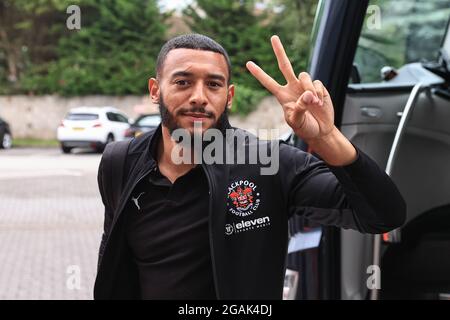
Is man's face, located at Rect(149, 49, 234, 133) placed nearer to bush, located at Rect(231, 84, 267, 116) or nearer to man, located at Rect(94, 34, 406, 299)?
man, located at Rect(94, 34, 406, 299)

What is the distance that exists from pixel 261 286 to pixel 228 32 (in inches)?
890

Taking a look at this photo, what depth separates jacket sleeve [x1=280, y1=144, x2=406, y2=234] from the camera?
1.41m

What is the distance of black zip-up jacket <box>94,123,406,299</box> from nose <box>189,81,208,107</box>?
0.16 meters

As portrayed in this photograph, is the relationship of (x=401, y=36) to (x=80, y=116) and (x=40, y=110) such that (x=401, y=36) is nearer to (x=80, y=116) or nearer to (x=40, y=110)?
(x=80, y=116)

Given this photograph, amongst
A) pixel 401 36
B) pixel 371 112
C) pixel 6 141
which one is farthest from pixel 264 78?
pixel 6 141

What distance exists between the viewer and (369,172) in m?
1.41

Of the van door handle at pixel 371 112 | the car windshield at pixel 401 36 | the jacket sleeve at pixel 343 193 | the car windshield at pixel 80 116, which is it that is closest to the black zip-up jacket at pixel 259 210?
the jacket sleeve at pixel 343 193

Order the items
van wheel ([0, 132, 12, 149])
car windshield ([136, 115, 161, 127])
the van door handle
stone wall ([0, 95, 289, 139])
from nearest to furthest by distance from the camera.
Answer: the van door handle, car windshield ([136, 115, 161, 127]), van wheel ([0, 132, 12, 149]), stone wall ([0, 95, 289, 139])

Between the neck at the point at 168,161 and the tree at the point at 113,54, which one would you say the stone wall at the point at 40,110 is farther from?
the neck at the point at 168,161

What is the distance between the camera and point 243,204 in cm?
152

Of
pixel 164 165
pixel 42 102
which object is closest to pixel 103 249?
pixel 164 165

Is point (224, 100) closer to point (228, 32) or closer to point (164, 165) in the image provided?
point (164, 165)

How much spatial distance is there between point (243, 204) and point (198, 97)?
0.91 feet

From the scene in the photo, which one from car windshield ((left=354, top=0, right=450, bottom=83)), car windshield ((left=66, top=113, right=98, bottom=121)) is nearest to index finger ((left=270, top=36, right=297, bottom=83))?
car windshield ((left=354, top=0, right=450, bottom=83))
